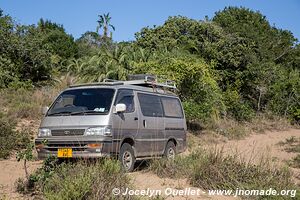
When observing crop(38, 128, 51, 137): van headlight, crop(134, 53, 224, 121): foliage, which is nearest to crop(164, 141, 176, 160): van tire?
crop(38, 128, 51, 137): van headlight

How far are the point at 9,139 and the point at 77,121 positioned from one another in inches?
158

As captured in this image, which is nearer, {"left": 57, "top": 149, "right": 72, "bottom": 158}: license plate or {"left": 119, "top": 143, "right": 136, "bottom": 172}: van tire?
{"left": 57, "top": 149, "right": 72, "bottom": 158}: license plate

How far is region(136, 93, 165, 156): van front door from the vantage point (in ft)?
31.6

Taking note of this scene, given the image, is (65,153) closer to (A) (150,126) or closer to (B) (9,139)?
(A) (150,126)

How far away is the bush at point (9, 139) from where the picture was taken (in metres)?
11.1

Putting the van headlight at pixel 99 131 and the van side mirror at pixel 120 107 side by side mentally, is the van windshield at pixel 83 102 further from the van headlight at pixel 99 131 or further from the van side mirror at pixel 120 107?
the van headlight at pixel 99 131

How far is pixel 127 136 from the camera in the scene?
29.5 ft

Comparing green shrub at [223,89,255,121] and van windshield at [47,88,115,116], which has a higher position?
green shrub at [223,89,255,121]

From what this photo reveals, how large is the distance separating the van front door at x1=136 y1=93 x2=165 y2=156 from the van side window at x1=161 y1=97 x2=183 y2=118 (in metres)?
0.35

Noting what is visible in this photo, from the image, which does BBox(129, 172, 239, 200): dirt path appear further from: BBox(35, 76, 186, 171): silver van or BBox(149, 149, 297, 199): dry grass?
BBox(35, 76, 186, 171): silver van

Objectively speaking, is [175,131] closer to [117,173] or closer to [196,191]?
[196,191]

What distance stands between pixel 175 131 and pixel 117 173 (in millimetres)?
4762

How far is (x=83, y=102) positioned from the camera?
29.6 feet

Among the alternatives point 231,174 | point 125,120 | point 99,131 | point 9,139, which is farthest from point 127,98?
point 9,139
